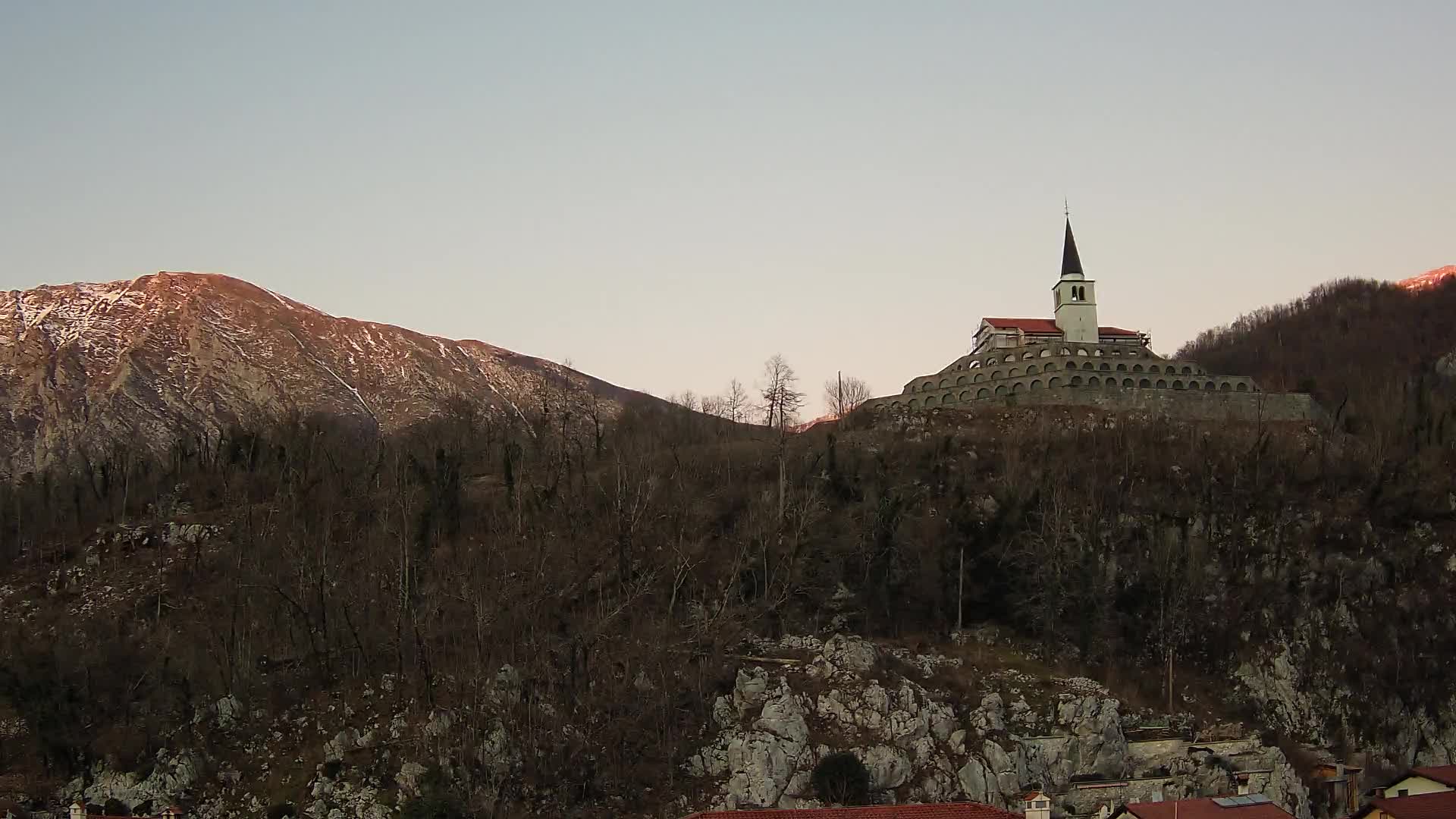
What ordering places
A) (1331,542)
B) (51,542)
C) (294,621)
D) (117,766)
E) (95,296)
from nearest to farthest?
(117,766) < (294,621) < (1331,542) < (51,542) < (95,296)

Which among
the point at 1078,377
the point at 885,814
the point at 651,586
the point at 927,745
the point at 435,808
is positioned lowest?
the point at 435,808

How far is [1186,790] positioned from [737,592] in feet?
66.2

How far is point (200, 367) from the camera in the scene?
503 feet

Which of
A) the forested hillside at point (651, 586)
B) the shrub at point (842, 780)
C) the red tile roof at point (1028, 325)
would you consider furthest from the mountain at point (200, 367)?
the shrub at point (842, 780)

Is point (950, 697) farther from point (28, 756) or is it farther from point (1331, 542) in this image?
point (28, 756)

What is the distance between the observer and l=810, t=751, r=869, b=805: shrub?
50812 mm

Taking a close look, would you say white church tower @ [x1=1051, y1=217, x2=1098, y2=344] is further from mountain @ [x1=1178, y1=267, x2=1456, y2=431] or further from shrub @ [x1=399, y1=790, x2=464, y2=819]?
shrub @ [x1=399, y1=790, x2=464, y2=819]

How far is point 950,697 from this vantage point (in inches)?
2205

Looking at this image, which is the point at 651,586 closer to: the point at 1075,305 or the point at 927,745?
the point at 927,745

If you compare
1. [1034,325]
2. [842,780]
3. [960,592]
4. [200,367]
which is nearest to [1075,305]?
[1034,325]

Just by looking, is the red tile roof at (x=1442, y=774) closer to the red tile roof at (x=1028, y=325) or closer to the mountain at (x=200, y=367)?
the red tile roof at (x=1028, y=325)

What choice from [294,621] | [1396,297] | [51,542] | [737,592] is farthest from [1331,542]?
[1396,297]

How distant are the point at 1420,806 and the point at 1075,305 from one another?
56357 millimetres

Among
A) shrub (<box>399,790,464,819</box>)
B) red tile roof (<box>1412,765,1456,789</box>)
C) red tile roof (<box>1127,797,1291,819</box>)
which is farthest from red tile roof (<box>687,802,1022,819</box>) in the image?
red tile roof (<box>1412,765,1456,789</box>)
